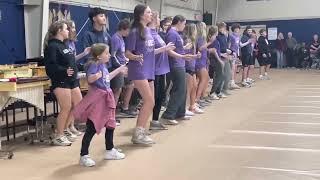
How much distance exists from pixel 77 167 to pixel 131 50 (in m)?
1.66

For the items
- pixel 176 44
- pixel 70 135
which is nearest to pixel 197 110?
pixel 176 44

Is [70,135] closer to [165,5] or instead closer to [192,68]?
[192,68]

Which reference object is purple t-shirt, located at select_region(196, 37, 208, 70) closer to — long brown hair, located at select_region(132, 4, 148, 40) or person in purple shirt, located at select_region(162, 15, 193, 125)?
person in purple shirt, located at select_region(162, 15, 193, 125)

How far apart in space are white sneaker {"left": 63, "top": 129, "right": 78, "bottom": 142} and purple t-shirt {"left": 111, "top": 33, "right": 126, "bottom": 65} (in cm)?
174

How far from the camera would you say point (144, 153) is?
5.33m

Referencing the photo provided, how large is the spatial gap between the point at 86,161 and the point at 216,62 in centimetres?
550

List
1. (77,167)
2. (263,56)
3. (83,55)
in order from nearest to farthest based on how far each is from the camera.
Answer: (77,167) → (83,55) → (263,56)

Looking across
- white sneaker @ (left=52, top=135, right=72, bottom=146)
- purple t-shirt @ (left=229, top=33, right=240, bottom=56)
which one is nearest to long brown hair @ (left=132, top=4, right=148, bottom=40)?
white sneaker @ (left=52, top=135, right=72, bottom=146)

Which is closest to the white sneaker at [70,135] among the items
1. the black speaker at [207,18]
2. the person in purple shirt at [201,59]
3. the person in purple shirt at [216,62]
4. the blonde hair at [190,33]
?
the blonde hair at [190,33]

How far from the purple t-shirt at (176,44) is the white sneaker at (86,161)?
103 inches

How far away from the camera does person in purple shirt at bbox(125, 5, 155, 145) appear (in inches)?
225

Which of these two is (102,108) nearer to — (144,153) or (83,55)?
(144,153)

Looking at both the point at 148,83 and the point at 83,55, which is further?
the point at 83,55

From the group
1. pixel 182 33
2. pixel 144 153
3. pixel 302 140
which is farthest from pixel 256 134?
pixel 182 33
